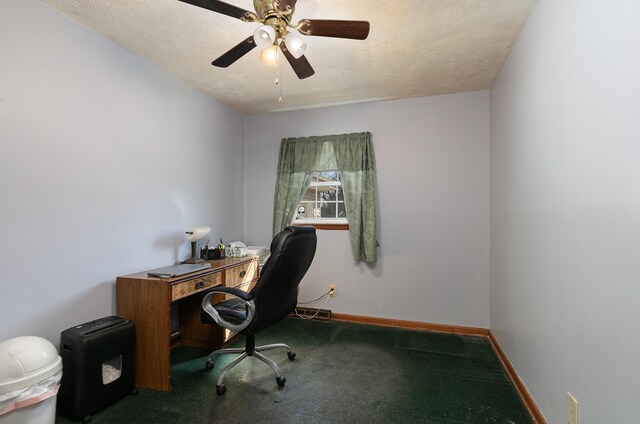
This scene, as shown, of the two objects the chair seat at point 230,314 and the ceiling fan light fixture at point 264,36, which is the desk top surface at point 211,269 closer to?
the chair seat at point 230,314

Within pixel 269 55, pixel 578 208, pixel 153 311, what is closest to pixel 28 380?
pixel 153 311

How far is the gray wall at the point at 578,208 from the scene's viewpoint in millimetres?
968

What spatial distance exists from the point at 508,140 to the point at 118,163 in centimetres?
307

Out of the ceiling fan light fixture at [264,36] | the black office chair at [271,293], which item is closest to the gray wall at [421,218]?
the black office chair at [271,293]

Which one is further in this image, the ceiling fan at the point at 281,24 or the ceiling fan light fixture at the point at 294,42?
the ceiling fan light fixture at the point at 294,42

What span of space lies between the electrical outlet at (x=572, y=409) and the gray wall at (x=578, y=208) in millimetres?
48

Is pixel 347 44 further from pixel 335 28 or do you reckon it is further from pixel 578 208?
pixel 578 208

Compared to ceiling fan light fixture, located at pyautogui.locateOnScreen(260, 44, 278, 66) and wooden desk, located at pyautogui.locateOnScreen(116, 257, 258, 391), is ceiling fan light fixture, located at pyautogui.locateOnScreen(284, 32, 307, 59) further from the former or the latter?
wooden desk, located at pyautogui.locateOnScreen(116, 257, 258, 391)

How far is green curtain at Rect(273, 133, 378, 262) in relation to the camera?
3.20 m

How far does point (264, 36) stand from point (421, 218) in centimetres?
239

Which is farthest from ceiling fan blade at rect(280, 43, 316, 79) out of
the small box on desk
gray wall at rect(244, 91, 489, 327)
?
the small box on desk

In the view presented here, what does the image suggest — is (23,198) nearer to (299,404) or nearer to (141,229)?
(141,229)

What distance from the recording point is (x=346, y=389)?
2.01m

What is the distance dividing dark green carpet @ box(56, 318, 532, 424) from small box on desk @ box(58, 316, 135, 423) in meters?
0.09
